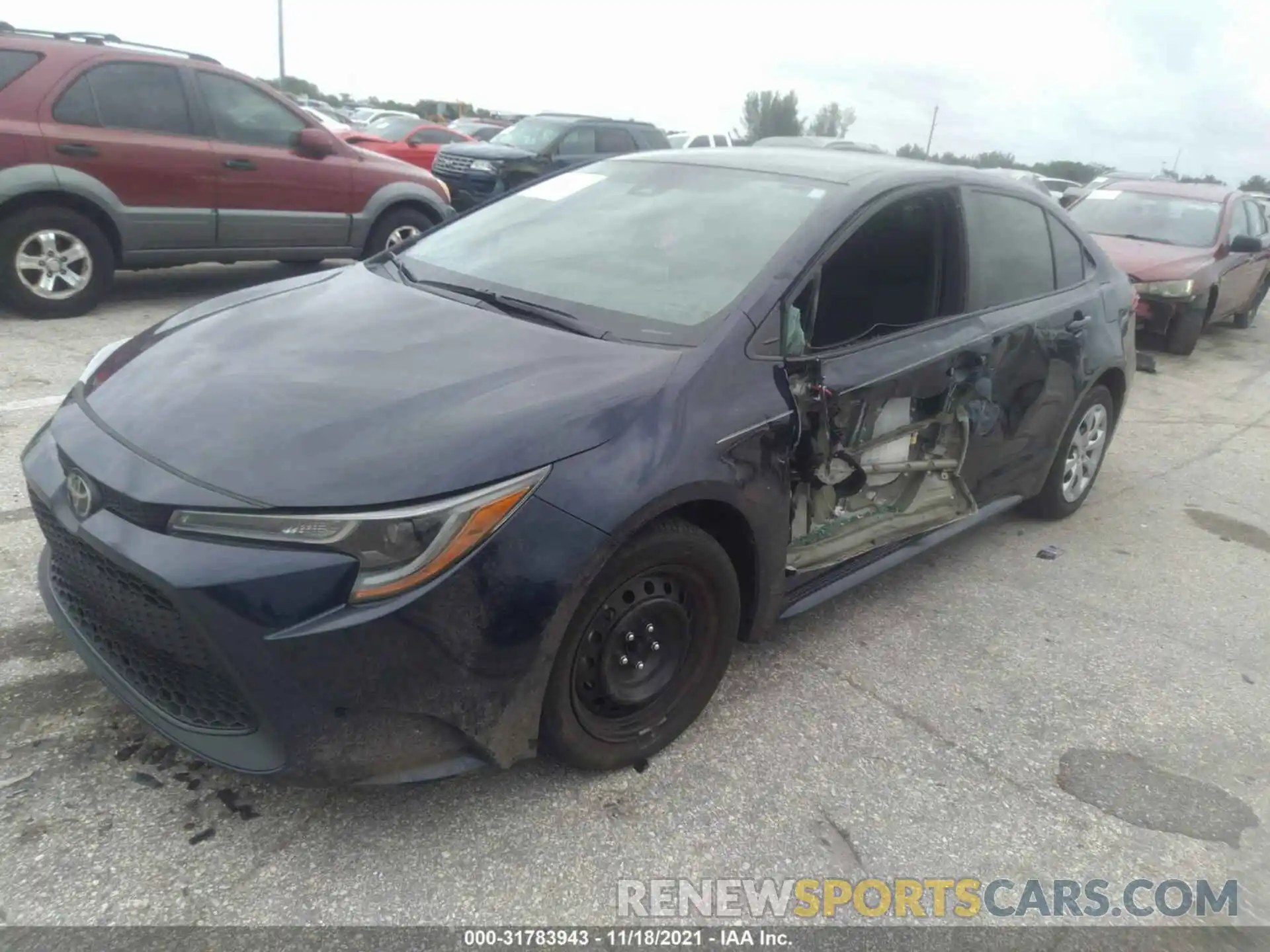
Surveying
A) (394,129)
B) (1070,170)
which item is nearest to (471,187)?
(394,129)

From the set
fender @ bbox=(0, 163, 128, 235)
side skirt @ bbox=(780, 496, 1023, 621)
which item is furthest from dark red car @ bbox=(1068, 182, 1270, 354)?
fender @ bbox=(0, 163, 128, 235)

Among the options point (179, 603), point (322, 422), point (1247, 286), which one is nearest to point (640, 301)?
point (322, 422)

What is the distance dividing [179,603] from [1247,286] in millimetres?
12050

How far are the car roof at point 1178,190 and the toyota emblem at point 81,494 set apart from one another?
11.2 meters

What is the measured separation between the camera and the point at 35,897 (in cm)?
212

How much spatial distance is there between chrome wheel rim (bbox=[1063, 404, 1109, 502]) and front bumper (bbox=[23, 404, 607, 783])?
336 cm

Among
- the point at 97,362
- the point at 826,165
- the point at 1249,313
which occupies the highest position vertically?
the point at 826,165

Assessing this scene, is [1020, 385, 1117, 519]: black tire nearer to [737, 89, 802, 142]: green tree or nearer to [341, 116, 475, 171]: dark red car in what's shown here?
[341, 116, 475, 171]: dark red car

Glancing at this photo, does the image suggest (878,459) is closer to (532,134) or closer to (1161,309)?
(1161,309)

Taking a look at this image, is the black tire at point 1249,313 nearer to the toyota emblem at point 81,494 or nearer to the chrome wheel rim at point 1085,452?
the chrome wheel rim at point 1085,452

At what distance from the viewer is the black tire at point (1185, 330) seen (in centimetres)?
944

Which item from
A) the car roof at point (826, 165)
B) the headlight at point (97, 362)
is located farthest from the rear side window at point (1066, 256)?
the headlight at point (97, 362)

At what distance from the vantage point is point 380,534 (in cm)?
208

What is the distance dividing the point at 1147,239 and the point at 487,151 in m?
8.22
